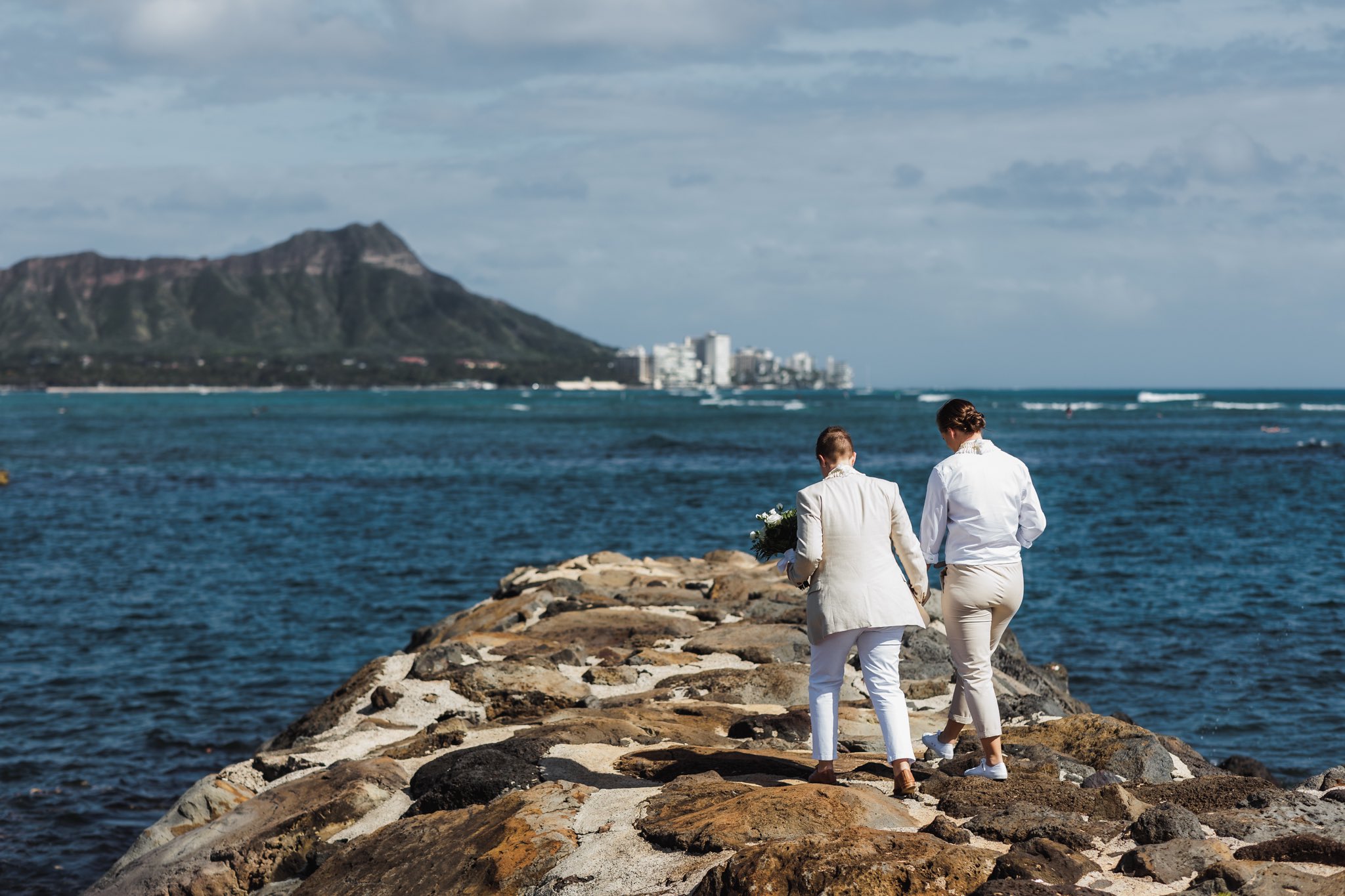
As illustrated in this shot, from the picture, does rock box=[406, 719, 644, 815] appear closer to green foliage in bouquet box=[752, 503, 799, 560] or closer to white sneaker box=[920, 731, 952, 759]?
green foliage in bouquet box=[752, 503, 799, 560]

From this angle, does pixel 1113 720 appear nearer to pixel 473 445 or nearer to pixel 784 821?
pixel 784 821

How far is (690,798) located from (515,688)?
4.65 metres

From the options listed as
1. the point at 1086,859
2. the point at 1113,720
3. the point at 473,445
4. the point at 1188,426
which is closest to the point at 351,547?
the point at 1113,720

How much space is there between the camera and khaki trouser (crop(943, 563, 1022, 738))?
7.19 metres

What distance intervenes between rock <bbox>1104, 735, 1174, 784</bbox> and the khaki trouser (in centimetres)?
152

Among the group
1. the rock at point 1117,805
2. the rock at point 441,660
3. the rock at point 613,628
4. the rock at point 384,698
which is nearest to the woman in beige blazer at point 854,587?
the rock at point 1117,805

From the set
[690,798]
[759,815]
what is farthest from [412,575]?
[759,815]

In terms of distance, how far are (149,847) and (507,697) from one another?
10.3 feet

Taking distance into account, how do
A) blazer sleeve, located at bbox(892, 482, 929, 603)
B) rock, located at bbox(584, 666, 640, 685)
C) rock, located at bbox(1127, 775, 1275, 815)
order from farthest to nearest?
rock, located at bbox(584, 666, 640, 685) < blazer sleeve, located at bbox(892, 482, 929, 603) < rock, located at bbox(1127, 775, 1275, 815)

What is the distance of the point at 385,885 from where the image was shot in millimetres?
6914

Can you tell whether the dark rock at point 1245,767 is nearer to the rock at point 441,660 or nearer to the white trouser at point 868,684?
the white trouser at point 868,684

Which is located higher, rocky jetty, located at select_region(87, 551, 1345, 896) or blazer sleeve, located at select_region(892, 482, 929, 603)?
blazer sleeve, located at select_region(892, 482, 929, 603)

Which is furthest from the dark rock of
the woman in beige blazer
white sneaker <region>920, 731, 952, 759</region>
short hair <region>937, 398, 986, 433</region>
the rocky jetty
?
short hair <region>937, 398, 986, 433</region>

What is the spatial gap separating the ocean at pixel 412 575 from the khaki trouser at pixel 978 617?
7.39 metres
